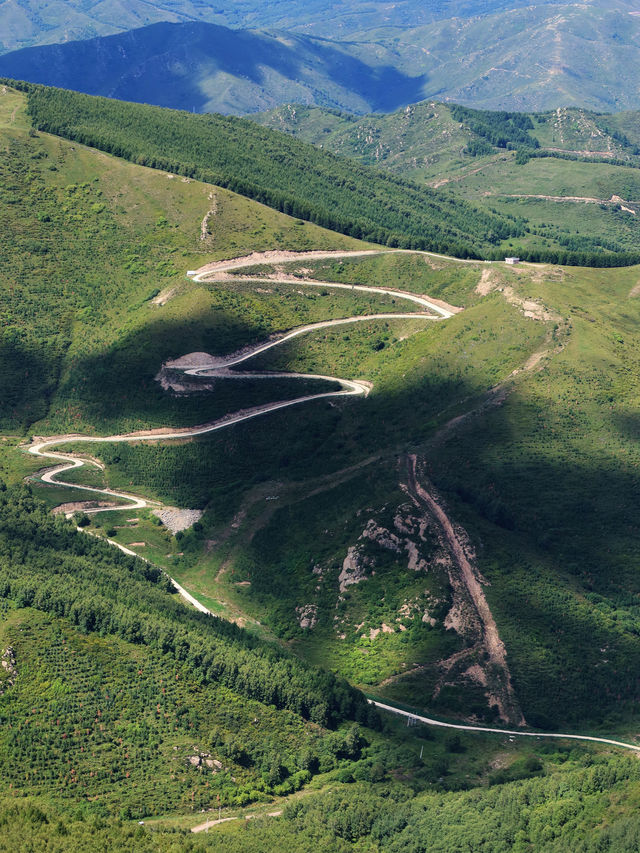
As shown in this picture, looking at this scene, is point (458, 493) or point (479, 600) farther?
point (458, 493)

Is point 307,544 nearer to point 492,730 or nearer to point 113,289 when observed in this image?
point 492,730

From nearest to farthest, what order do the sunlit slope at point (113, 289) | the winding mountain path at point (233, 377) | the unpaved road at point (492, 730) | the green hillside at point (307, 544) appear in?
the green hillside at point (307, 544) < the unpaved road at point (492, 730) < the winding mountain path at point (233, 377) < the sunlit slope at point (113, 289)

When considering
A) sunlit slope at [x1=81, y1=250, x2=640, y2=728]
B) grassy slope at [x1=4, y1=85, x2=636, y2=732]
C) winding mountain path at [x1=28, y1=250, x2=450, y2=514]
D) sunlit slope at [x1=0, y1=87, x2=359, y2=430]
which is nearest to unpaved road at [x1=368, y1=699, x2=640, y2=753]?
sunlit slope at [x1=81, y1=250, x2=640, y2=728]

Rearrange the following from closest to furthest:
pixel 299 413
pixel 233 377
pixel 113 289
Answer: pixel 299 413, pixel 233 377, pixel 113 289

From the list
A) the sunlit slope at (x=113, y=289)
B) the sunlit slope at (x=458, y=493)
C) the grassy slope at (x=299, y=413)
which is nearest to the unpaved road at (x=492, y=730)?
the sunlit slope at (x=458, y=493)

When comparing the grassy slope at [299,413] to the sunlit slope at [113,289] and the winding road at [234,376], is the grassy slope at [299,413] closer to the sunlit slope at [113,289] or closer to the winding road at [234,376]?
the sunlit slope at [113,289]

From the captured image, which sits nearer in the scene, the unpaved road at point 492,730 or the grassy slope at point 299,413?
the unpaved road at point 492,730

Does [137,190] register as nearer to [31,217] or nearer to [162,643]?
[31,217]

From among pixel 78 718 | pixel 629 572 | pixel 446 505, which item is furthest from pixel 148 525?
pixel 629 572

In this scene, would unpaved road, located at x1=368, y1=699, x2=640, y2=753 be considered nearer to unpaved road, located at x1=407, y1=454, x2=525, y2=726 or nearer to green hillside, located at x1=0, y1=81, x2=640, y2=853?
green hillside, located at x1=0, y1=81, x2=640, y2=853

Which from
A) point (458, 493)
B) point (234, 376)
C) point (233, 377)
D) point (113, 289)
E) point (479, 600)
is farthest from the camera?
point (113, 289)

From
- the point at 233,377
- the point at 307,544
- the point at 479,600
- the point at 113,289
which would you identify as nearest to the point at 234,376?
the point at 233,377
